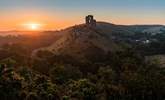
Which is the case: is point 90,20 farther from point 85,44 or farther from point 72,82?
point 72,82

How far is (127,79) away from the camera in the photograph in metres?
64.7

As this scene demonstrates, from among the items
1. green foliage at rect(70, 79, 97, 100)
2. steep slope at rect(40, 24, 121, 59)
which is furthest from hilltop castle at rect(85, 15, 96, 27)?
green foliage at rect(70, 79, 97, 100)

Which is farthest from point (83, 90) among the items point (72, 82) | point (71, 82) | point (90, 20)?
point (90, 20)

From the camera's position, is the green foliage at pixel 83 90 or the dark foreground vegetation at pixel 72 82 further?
the green foliage at pixel 83 90

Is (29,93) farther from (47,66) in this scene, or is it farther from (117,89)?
(47,66)

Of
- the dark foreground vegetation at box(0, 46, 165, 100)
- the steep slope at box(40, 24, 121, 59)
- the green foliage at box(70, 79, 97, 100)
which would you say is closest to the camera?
the dark foreground vegetation at box(0, 46, 165, 100)

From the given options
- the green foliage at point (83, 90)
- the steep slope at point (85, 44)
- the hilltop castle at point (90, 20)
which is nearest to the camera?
the green foliage at point (83, 90)

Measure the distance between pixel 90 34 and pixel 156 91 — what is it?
66.3 meters

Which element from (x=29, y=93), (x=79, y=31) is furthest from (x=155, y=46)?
(x=29, y=93)

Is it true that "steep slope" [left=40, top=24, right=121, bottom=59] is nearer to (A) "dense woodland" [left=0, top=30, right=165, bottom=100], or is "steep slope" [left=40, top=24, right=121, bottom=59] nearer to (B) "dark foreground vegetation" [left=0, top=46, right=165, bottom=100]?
(A) "dense woodland" [left=0, top=30, right=165, bottom=100]

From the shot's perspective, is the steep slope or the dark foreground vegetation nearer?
the dark foreground vegetation

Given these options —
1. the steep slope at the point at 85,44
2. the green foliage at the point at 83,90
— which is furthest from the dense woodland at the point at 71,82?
the steep slope at the point at 85,44

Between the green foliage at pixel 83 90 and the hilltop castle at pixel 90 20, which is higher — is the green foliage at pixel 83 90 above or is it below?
below

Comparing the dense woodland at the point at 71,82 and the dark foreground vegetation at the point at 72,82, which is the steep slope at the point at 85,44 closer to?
the dense woodland at the point at 71,82
